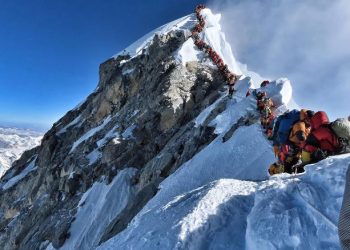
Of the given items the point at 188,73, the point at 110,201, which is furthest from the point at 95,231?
the point at 188,73

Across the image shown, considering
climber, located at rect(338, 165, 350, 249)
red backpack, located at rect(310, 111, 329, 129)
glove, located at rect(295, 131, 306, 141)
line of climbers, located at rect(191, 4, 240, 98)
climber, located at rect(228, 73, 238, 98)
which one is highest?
line of climbers, located at rect(191, 4, 240, 98)

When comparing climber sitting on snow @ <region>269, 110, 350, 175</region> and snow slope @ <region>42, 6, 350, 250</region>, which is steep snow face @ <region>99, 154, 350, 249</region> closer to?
snow slope @ <region>42, 6, 350, 250</region>

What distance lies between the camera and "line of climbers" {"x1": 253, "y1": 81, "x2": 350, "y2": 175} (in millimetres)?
10836

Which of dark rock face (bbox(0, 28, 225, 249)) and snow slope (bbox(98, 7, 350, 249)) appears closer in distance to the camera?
snow slope (bbox(98, 7, 350, 249))

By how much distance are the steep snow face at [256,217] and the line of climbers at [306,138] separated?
1.85 m

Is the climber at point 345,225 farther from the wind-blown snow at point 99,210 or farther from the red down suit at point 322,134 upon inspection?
the wind-blown snow at point 99,210

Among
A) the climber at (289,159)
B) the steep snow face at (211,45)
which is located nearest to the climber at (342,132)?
the climber at (289,159)

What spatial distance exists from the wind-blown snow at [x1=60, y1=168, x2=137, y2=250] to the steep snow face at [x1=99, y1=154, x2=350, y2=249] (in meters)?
20.0

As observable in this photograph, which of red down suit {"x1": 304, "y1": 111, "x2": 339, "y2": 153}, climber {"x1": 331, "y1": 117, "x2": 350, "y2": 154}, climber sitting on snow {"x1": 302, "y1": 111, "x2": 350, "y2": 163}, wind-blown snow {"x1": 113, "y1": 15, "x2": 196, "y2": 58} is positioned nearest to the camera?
climber {"x1": 331, "y1": 117, "x2": 350, "y2": 154}

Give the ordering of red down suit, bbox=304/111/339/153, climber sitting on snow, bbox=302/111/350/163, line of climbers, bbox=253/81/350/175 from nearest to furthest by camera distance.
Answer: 1. climber sitting on snow, bbox=302/111/350/163
2. line of climbers, bbox=253/81/350/175
3. red down suit, bbox=304/111/339/153

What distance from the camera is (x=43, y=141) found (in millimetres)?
61188

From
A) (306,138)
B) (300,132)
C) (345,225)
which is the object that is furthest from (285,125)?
(345,225)

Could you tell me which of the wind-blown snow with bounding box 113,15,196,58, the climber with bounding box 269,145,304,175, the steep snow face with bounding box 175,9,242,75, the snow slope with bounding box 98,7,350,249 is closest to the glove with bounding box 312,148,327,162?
the climber with bounding box 269,145,304,175

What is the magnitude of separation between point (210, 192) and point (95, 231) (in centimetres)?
2174
